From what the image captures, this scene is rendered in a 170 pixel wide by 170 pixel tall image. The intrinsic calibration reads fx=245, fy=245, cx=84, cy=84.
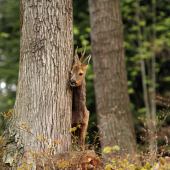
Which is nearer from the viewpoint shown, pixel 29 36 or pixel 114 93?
pixel 29 36

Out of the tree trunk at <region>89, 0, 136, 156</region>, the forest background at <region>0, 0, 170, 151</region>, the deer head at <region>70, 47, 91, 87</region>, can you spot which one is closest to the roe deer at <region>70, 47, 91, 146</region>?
the deer head at <region>70, 47, 91, 87</region>

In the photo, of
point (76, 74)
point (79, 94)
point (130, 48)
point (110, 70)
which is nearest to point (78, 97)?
point (79, 94)

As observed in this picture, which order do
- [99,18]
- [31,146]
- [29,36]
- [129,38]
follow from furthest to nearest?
[129,38], [99,18], [29,36], [31,146]

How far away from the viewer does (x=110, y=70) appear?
7082 mm

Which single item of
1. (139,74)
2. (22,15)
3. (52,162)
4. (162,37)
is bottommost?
(52,162)

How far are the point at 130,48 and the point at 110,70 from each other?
5.66 metres

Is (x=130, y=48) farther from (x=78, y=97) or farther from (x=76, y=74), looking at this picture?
(x=76, y=74)

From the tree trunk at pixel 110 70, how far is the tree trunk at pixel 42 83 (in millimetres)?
3038

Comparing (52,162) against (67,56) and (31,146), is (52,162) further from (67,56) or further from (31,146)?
(67,56)

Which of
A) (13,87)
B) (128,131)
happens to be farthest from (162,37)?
(13,87)

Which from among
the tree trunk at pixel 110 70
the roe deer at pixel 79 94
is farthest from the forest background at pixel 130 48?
the roe deer at pixel 79 94

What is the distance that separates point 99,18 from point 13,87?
6915 millimetres

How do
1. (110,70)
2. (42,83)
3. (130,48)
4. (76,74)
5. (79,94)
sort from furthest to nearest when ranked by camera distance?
(130,48)
(110,70)
(79,94)
(76,74)
(42,83)

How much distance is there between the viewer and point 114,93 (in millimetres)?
6930
